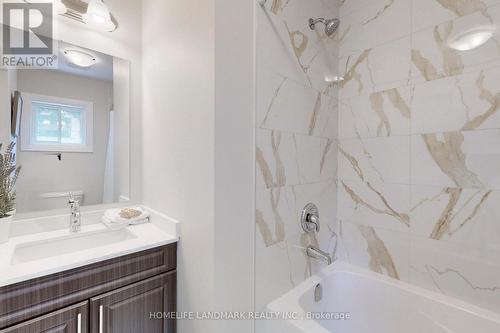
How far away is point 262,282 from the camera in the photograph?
1.19 meters

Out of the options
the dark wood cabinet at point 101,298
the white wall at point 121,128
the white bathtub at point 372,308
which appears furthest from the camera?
the white wall at point 121,128

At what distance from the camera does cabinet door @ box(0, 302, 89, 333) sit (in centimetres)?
83

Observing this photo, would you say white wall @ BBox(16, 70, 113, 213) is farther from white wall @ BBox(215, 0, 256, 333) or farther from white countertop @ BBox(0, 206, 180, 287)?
white wall @ BBox(215, 0, 256, 333)

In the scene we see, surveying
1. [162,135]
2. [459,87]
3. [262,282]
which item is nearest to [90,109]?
[162,135]

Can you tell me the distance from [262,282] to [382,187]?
1.00m

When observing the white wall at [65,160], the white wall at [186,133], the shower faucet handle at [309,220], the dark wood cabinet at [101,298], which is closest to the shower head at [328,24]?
the white wall at [186,133]

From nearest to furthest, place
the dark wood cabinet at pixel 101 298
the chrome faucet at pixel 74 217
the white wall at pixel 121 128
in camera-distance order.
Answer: the dark wood cabinet at pixel 101 298 → the chrome faucet at pixel 74 217 → the white wall at pixel 121 128

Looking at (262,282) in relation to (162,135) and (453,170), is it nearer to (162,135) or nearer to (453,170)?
(162,135)

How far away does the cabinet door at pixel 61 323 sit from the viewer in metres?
0.83

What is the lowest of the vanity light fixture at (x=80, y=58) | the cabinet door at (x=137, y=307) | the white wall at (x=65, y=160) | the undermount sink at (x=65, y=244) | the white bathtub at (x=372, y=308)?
the white bathtub at (x=372, y=308)

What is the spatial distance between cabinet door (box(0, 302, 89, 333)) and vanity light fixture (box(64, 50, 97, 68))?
1308 millimetres

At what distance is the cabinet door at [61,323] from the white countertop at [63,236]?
0.56ft

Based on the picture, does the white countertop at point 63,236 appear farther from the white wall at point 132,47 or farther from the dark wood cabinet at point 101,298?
the white wall at point 132,47

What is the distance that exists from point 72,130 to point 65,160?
0.61 ft
